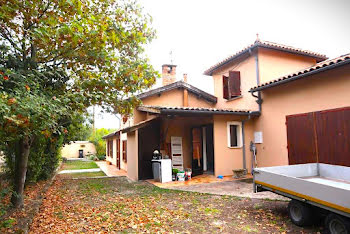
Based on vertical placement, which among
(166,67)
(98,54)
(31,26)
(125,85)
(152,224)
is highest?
(166,67)

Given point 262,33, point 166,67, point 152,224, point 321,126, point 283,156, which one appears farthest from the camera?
point 166,67

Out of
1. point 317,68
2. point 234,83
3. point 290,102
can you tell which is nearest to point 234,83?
point 234,83

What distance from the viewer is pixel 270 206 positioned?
5.62m

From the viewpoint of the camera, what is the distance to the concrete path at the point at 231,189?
22.1ft

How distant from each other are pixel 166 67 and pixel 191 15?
3.70m

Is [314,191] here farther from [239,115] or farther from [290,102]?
[239,115]

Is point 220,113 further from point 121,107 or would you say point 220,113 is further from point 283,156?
point 121,107

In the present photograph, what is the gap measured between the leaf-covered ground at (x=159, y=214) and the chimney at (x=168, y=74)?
8.08m

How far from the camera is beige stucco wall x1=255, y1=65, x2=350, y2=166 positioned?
7434 millimetres

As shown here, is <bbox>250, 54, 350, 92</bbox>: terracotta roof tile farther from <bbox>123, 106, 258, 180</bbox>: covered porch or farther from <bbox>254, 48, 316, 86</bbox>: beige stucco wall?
<bbox>123, 106, 258, 180</bbox>: covered porch

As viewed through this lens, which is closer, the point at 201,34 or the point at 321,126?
the point at 321,126

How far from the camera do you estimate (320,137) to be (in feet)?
25.9

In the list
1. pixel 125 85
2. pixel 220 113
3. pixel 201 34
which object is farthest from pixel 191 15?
pixel 125 85

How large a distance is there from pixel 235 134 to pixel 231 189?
150 inches
